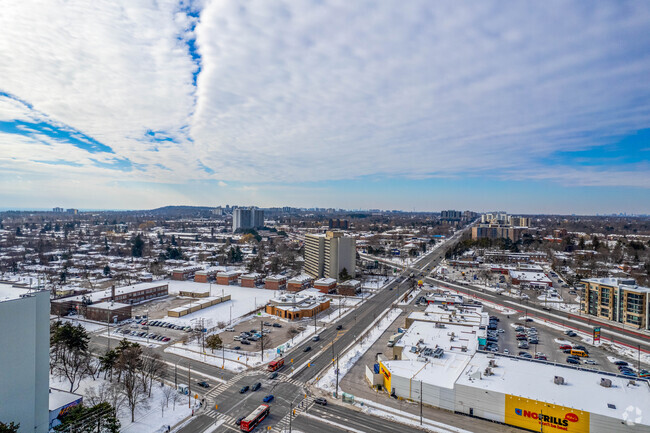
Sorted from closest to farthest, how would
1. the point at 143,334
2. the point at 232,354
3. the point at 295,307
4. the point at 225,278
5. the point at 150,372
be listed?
1. the point at 150,372
2. the point at 232,354
3. the point at 143,334
4. the point at 295,307
5. the point at 225,278

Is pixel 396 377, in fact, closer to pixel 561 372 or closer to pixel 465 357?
pixel 465 357

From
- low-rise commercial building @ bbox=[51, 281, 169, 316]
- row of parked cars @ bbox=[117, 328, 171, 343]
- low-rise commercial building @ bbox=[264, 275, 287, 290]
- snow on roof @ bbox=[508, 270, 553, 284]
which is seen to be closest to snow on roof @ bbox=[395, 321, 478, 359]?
row of parked cars @ bbox=[117, 328, 171, 343]

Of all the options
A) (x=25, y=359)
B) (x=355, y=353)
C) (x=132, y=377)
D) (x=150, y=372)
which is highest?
(x=25, y=359)

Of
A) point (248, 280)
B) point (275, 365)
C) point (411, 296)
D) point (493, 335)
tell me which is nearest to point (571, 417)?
point (493, 335)

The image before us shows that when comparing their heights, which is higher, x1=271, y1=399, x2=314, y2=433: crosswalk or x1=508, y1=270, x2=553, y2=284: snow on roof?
x1=508, y1=270, x2=553, y2=284: snow on roof

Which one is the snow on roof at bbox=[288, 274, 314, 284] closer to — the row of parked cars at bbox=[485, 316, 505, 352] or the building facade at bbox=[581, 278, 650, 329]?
the row of parked cars at bbox=[485, 316, 505, 352]

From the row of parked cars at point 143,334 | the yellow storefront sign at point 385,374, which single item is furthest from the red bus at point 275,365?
the row of parked cars at point 143,334

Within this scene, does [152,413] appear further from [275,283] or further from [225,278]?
[225,278]

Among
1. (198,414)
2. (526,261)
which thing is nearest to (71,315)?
(198,414)
